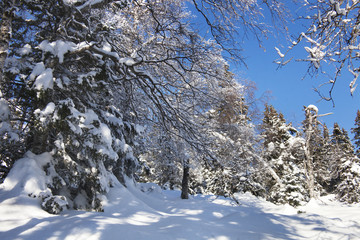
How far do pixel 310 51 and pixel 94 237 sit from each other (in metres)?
3.25

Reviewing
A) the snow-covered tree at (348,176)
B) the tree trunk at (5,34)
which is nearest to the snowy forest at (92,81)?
the tree trunk at (5,34)

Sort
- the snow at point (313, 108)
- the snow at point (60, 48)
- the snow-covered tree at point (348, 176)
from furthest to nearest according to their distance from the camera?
the snow-covered tree at point (348, 176) < the snow at point (313, 108) < the snow at point (60, 48)

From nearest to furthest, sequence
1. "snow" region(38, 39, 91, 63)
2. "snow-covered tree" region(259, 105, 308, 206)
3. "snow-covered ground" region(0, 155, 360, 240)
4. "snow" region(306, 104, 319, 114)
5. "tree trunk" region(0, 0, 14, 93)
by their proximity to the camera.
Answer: "snow-covered ground" region(0, 155, 360, 240), "tree trunk" region(0, 0, 14, 93), "snow" region(38, 39, 91, 63), "snow" region(306, 104, 319, 114), "snow-covered tree" region(259, 105, 308, 206)

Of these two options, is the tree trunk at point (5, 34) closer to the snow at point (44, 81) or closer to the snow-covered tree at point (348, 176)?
the snow at point (44, 81)

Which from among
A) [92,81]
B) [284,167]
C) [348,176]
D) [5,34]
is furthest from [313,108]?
A: [5,34]

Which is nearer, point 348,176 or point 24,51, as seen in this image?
point 24,51

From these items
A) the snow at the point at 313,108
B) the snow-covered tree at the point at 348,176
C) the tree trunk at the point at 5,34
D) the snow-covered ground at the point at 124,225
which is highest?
the snow at the point at 313,108

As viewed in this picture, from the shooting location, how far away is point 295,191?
1662cm

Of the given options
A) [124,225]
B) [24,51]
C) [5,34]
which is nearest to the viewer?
[124,225]

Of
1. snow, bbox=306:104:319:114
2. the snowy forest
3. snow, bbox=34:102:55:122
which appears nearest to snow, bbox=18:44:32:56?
the snowy forest

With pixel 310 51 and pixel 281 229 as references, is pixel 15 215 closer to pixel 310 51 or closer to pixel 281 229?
pixel 281 229

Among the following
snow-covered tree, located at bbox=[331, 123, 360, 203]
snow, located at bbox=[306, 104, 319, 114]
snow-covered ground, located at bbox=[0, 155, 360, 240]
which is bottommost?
snow-covered ground, located at bbox=[0, 155, 360, 240]

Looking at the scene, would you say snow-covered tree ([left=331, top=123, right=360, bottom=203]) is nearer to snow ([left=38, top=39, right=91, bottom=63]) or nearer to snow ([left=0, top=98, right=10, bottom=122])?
snow ([left=38, top=39, right=91, bottom=63])

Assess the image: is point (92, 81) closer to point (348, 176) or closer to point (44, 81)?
point (44, 81)
